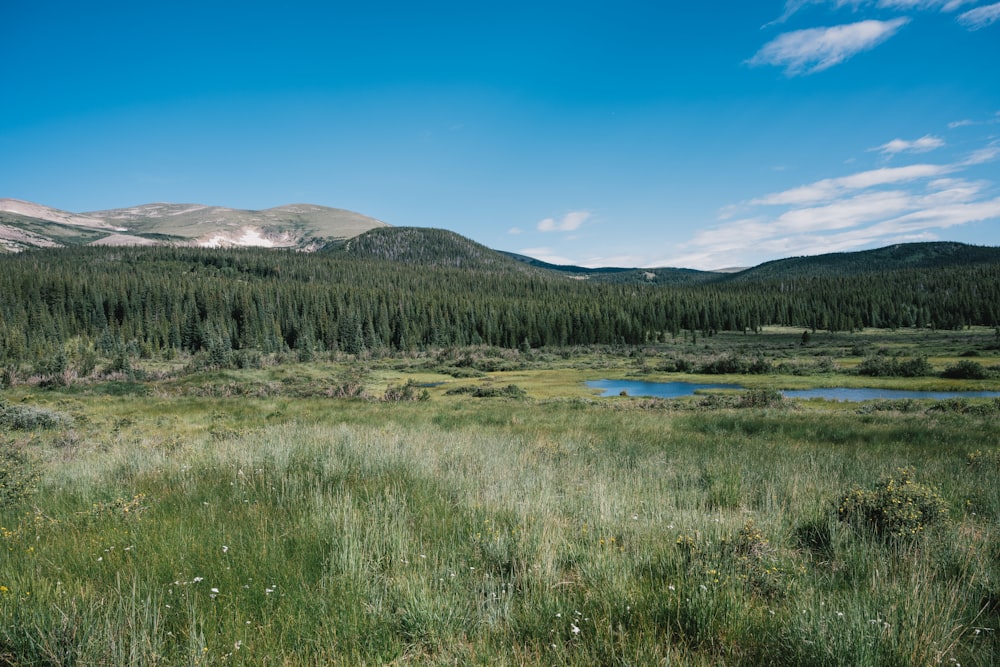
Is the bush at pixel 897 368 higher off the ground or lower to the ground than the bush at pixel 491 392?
higher

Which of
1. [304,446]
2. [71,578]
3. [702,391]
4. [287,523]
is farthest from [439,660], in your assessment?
[702,391]

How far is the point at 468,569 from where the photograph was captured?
14.4ft

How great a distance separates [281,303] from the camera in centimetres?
12131

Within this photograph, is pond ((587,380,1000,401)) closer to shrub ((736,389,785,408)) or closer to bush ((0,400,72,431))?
shrub ((736,389,785,408))

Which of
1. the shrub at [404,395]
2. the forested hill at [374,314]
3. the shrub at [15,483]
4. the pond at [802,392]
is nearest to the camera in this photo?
the shrub at [15,483]

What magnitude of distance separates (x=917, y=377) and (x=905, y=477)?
52.9 metres

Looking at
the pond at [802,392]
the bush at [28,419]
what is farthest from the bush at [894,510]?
the pond at [802,392]

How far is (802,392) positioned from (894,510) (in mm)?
43083

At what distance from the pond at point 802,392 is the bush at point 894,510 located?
3570 centimetres

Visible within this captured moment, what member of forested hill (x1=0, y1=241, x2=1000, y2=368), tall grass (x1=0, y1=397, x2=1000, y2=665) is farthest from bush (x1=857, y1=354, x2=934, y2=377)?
Result: forested hill (x1=0, y1=241, x2=1000, y2=368)

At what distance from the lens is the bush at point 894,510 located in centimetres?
529

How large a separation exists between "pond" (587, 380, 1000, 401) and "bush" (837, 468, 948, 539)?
35.7m

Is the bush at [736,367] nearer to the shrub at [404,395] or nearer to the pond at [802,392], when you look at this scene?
the pond at [802,392]

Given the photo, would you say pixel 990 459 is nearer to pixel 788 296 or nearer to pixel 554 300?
pixel 554 300
